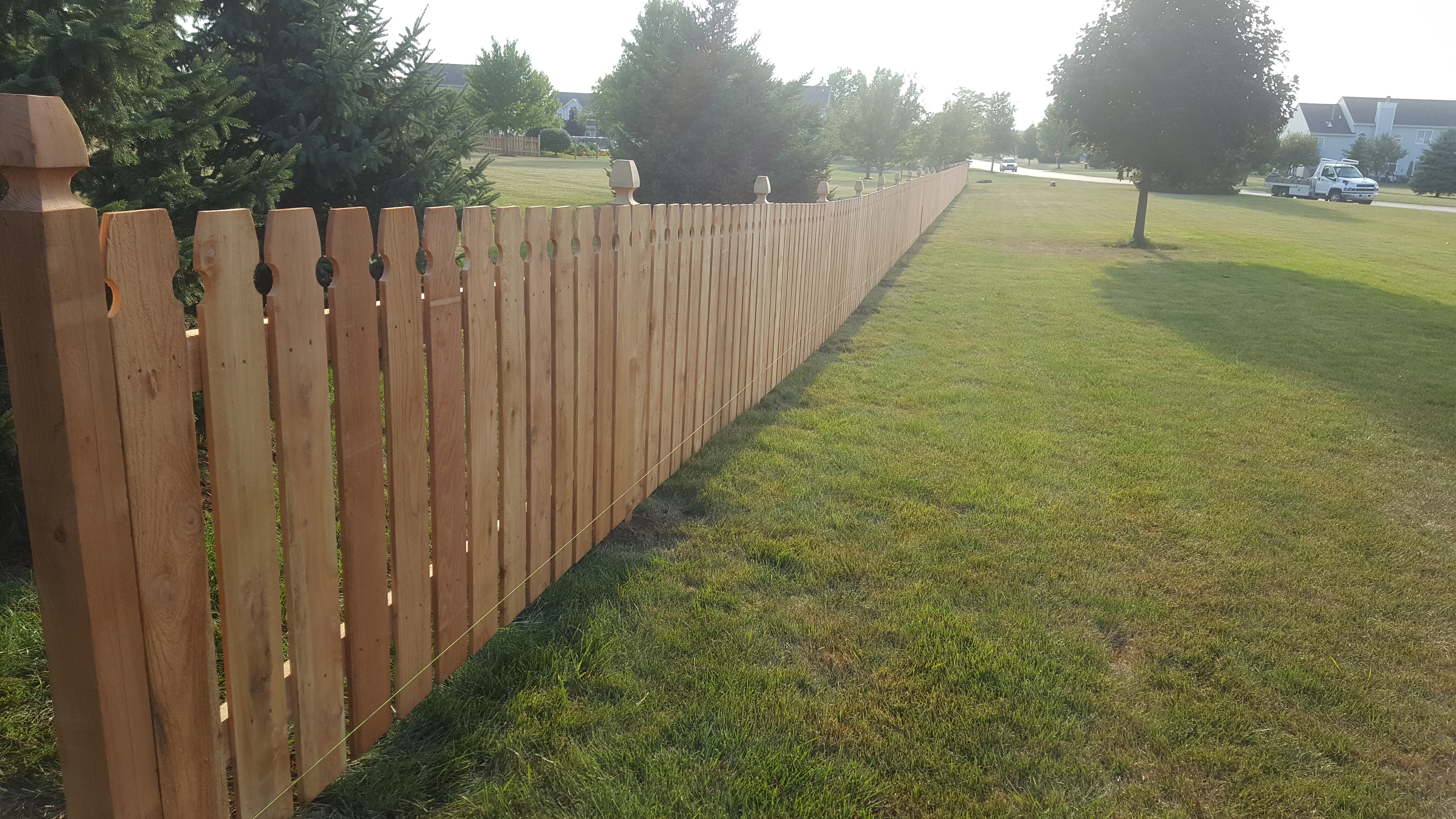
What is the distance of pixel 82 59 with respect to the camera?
3.43 meters

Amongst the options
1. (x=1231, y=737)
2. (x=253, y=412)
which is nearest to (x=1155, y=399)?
(x=1231, y=737)

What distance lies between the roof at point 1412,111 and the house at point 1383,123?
0.04m

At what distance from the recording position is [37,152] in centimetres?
148

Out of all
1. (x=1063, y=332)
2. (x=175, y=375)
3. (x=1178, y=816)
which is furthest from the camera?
(x=1063, y=332)

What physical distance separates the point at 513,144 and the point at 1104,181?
42038 mm

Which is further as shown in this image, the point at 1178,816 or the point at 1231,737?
the point at 1231,737

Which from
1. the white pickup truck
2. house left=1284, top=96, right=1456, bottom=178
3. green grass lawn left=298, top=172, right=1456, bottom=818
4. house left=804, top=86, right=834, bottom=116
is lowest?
green grass lawn left=298, top=172, right=1456, bottom=818

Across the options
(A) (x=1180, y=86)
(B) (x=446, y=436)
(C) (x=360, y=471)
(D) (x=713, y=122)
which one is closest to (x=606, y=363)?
(B) (x=446, y=436)

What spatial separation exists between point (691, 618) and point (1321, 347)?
855 cm

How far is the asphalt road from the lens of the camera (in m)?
41.7

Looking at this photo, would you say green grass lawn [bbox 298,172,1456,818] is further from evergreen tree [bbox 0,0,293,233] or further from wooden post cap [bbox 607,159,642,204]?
evergreen tree [bbox 0,0,293,233]

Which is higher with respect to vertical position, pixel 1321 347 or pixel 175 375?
pixel 175 375

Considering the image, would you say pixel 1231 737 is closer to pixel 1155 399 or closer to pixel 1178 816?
pixel 1178 816

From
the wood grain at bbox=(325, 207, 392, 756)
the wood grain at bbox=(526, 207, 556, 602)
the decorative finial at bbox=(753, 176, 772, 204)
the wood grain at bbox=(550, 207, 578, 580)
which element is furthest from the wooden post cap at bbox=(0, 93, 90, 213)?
the decorative finial at bbox=(753, 176, 772, 204)
